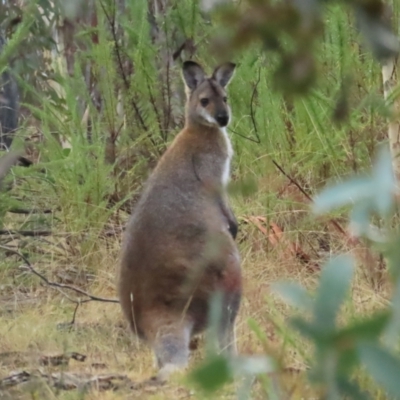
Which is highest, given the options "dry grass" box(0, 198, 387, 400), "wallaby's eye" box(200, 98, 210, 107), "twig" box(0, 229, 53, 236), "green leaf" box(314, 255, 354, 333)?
"wallaby's eye" box(200, 98, 210, 107)

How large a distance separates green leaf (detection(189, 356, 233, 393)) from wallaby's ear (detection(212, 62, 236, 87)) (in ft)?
16.2

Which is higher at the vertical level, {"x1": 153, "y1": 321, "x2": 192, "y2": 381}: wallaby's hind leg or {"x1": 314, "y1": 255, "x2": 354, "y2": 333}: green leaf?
{"x1": 314, "y1": 255, "x2": 354, "y2": 333}: green leaf

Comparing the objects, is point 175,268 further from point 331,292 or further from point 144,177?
point 331,292

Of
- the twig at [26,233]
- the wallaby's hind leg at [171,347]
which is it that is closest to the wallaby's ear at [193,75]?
the twig at [26,233]

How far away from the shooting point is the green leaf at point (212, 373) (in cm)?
85

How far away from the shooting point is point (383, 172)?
0.91 m

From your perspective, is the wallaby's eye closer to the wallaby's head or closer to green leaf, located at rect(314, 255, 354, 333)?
the wallaby's head

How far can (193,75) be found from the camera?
5902 mm

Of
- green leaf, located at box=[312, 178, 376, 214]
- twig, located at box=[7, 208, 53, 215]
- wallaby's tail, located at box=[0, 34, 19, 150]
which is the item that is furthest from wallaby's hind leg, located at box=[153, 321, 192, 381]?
wallaby's tail, located at box=[0, 34, 19, 150]

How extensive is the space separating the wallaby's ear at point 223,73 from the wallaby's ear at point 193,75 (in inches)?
3.6

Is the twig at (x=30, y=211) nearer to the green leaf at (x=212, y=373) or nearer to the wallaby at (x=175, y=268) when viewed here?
the wallaby at (x=175, y=268)

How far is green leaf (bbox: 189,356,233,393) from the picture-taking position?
2.79ft

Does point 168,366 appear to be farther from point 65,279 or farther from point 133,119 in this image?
point 133,119

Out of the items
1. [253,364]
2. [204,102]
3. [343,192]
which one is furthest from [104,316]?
[343,192]
